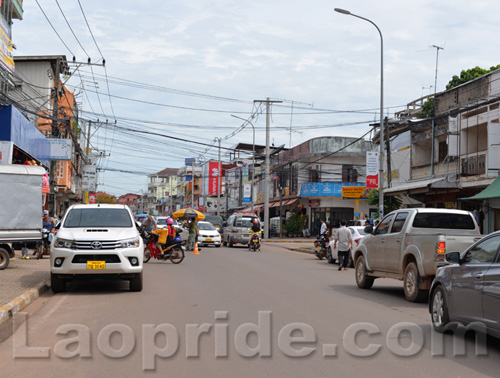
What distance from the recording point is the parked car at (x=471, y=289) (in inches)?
303

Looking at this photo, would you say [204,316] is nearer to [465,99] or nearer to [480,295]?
[480,295]

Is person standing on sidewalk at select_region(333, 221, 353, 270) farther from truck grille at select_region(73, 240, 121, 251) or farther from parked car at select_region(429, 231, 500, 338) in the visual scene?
parked car at select_region(429, 231, 500, 338)

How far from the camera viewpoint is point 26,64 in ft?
144

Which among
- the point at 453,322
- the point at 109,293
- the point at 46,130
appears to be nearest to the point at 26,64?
the point at 46,130

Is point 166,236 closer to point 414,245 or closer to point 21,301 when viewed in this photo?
point 21,301

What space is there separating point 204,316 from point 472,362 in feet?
14.8

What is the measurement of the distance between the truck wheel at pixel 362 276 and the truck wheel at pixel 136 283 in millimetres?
5564

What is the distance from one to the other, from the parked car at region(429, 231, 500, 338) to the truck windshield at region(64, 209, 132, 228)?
7.72 meters

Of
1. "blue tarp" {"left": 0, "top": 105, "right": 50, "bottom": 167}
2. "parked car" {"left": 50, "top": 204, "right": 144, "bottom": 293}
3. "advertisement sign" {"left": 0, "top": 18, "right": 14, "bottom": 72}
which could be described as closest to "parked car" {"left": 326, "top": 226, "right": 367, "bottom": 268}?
"parked car" {"left": 50, "top": 204, "right": 144, "bottom": 293}

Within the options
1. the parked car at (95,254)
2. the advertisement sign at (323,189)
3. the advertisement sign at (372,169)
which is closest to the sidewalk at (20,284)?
the parked car at (95,254)

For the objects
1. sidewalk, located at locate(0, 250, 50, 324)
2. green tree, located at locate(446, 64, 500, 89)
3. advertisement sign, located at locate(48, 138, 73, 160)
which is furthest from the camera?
green tree, located at locate(446, 64, 500, 89)

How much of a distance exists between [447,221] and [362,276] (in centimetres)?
275

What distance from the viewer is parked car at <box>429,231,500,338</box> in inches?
303

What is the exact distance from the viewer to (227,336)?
8555 mm
